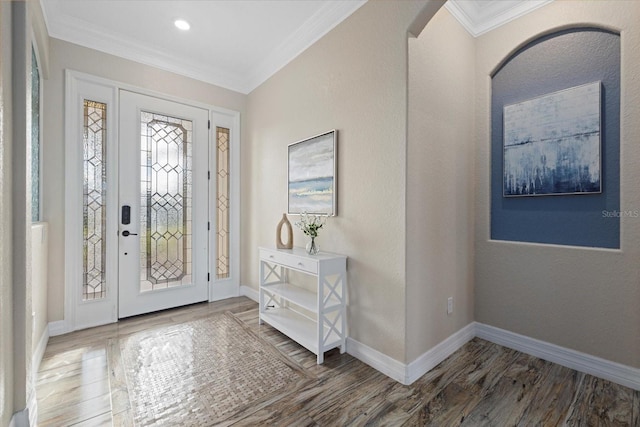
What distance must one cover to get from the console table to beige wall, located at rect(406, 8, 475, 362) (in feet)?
1.88

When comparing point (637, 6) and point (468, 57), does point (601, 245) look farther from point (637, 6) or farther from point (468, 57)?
point (468, 57)

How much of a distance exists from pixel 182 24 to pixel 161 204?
6.09 ft

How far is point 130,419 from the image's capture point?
161 centimetres

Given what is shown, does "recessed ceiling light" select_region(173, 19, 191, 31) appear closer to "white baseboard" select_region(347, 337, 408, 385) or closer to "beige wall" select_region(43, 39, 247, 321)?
"beige wall" select_region(43, 39, 247, 321)

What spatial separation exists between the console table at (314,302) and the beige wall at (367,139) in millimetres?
114

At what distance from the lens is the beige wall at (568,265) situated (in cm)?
190

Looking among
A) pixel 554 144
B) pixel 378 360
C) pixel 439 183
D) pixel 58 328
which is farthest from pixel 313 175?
pixel 58 328

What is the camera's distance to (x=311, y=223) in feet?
8.70

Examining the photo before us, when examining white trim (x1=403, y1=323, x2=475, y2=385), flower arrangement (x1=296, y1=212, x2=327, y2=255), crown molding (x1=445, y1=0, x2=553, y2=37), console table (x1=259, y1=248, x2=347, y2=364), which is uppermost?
crown molding (x1=445, y1=0, x2=553, y2=37)

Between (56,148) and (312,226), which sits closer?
(312,226)

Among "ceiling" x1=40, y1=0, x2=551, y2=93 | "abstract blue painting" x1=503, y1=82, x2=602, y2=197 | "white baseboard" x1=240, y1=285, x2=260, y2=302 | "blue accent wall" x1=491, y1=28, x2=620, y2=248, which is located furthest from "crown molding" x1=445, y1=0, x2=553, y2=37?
"white baseboard" x1=240, y1=285, x2=260, y2=302

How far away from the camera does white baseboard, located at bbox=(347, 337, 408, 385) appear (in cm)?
196

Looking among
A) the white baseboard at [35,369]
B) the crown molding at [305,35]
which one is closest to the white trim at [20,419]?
the white baseboard at [35,369]

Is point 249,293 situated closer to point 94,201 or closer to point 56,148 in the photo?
point 94,201
